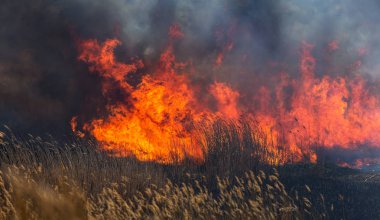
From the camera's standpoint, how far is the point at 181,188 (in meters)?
7.11

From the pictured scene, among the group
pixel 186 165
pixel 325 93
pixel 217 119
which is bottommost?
pixel 186 165

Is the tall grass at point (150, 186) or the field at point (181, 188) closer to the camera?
the tall grass at point (150, 186)

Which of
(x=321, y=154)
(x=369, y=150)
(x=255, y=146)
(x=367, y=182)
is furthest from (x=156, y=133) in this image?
(x=369, y=150)

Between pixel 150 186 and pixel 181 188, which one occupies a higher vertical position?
pixel 150 186

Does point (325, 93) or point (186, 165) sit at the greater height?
point (325, 93)

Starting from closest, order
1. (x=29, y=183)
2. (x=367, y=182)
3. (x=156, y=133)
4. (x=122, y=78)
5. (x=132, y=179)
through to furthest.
Answer: (x=29, y=183) → (x=132, y=179) → (x=367, y=182) → (x=156, y=133) → (x=122, y=78)

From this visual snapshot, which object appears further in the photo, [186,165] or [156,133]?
[156,133]

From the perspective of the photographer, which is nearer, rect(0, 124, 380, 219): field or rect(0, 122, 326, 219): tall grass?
rect(0, 122, 326, 219): tall grass

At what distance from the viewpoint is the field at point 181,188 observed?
20.5ft

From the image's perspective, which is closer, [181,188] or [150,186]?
[181,188]

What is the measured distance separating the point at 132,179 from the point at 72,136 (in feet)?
14.6

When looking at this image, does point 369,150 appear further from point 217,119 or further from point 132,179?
point 132,179

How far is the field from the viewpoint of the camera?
20.5 feet

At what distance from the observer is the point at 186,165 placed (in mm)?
9664
